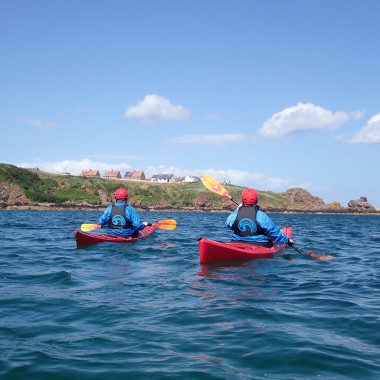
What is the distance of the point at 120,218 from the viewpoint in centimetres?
1448

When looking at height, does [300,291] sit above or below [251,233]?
below

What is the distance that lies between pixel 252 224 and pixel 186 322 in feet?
18.8

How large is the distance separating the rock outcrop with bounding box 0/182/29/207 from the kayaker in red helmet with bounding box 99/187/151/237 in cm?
6545

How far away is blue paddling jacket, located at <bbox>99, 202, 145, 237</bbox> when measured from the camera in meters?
14.4

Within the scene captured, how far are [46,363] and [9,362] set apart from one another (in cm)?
34

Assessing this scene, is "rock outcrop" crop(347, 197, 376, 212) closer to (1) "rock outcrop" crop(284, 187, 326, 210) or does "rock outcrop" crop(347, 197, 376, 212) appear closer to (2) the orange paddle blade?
(1) "rock outcrop" crop(284, 187, 326, 210)

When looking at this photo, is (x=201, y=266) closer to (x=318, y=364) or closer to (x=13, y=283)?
(x=13, y=283)

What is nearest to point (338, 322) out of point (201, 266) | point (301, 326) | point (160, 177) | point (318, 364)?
point (301, 326)

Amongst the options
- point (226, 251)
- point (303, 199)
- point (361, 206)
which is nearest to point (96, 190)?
point (303, 199)

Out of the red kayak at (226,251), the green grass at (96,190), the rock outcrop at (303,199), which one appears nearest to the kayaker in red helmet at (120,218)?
the red kayak at (226,251)

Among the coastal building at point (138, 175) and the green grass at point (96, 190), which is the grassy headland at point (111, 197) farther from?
the coastal building at point (138, 175)

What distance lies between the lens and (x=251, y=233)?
11156mm

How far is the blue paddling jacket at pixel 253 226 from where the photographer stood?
10.9 metres

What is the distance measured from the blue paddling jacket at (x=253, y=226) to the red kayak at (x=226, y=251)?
0.26m
